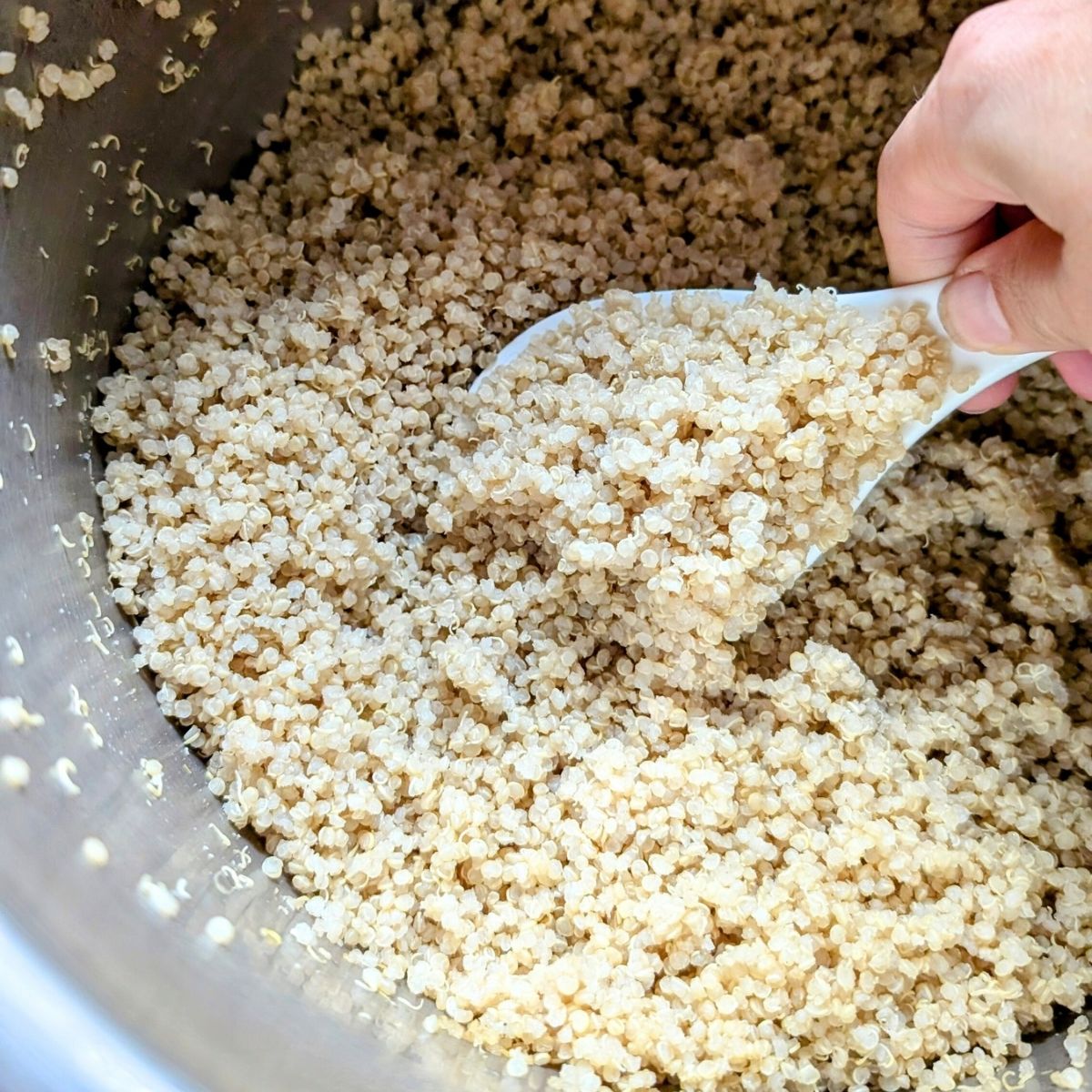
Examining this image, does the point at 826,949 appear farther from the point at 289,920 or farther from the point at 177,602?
the point at 177,602

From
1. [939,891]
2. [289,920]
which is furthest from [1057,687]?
[289,920]

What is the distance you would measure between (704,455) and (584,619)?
33 cm

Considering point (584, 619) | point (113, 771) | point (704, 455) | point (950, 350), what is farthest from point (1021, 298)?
point (113, 771)


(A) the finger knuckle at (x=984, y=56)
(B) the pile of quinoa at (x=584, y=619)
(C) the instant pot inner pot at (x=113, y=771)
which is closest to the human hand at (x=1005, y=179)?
(A) the finger knuckle at (x=984, y=56)

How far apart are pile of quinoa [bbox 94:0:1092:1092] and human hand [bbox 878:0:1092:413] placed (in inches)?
14.9

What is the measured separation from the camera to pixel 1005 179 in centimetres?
107

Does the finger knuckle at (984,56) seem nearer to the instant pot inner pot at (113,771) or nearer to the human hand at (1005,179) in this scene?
the human hand at (1005,179)

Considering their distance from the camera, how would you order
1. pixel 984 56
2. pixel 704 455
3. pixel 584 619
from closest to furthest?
pixel 984 56, pixel 704 455, pixel 584 619

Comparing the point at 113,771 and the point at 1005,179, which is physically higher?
the point at 1005,179

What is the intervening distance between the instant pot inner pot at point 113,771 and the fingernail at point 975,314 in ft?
3.34

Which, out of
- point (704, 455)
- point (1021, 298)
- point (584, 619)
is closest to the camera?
point (1021, 298)

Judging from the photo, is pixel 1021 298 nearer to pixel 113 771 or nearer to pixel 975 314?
pixel 975 314

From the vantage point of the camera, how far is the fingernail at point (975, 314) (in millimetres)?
1233

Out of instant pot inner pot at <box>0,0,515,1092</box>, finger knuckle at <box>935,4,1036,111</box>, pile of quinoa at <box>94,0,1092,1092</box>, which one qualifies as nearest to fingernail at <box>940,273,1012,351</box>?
finger knuckle at <box>935,4,1036,111</box>
